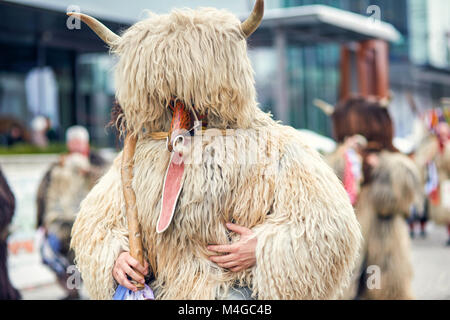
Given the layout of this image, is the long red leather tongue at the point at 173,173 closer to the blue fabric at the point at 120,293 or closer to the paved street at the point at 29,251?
the blue fabric at the point at 120,293

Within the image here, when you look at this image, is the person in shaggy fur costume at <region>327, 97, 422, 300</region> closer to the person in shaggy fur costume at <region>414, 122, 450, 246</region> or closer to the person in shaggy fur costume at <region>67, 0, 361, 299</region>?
the person in shaggy fur costume at <region>67, 0, 361, 299</region>

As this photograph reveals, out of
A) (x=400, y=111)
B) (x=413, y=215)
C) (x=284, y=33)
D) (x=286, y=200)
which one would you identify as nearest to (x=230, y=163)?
(x=286, y=200)

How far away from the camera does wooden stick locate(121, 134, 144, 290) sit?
6.42ft

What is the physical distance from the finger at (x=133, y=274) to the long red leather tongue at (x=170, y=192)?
0.18 meters

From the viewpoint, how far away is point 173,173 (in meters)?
1.93

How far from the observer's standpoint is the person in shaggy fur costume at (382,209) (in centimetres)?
415

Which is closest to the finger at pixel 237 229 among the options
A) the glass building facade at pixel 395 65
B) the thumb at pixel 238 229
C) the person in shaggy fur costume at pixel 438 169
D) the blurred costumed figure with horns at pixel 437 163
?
the thumb at pixel 238 229

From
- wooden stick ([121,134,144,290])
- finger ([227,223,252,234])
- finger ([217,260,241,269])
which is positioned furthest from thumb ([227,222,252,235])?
wooden stick ([121,134,144,290])

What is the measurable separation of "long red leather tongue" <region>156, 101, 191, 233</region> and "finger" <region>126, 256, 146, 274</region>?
150mm

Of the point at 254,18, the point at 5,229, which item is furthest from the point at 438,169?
the point at 254,18

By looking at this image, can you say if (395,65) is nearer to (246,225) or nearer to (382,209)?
(382,209)

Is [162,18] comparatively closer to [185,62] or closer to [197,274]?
[185,62]

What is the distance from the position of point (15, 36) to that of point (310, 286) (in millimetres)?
7493
